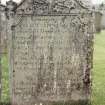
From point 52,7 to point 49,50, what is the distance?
0.76 metres

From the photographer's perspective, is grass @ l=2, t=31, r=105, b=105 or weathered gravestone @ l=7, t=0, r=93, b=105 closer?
weathered gravestone @ l=7, t=0, r=93, b=105

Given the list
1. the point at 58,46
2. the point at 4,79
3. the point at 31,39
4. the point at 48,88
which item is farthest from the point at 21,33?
the point at 4,79

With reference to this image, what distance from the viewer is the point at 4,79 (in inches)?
360

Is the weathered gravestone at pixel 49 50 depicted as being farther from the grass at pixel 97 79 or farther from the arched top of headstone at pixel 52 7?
the grass at pixel 97 79

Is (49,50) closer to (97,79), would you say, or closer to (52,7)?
(52,7)

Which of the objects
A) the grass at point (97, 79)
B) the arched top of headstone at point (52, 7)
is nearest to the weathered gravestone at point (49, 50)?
the arched top of headstone at point (52, 7)

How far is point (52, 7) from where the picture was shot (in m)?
6.74

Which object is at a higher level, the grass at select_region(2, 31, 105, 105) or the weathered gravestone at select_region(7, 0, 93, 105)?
the weathered gravestone at select_region(7, 0, 93, 105)

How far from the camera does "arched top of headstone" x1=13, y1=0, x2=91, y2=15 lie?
665 centimetres

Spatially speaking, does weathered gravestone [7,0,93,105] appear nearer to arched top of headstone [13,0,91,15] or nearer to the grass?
arched top of headstone [13,0,91,15]

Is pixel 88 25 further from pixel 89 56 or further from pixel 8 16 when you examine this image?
pixel 8 16

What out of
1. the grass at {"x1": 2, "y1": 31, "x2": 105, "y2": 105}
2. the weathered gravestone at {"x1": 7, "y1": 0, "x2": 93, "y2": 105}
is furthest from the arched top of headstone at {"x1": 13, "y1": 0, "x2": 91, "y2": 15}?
the grass at {"x1": 2, "y1": 31, "x2": 105, "y2": 105}

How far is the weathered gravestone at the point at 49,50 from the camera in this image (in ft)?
22.1

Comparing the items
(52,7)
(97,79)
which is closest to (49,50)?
(52,7)
